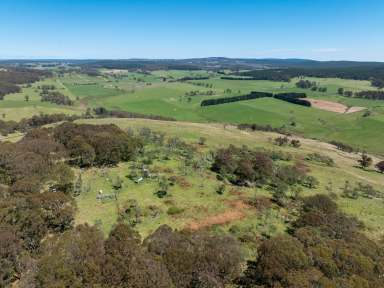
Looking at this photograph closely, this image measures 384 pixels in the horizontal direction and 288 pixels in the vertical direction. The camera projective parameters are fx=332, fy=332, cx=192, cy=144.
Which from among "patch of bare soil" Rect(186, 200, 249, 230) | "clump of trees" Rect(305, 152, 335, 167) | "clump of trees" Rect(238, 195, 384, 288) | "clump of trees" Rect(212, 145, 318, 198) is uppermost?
"clump of trees" Rect(238, 195, 384, 288)

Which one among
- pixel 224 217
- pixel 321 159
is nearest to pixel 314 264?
pixel 224 217

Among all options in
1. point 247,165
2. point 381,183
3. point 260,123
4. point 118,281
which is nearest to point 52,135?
point 247,165

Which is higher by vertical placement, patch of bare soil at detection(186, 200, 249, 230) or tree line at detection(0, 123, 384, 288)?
tree line at detection(0, 123, 384, 288)

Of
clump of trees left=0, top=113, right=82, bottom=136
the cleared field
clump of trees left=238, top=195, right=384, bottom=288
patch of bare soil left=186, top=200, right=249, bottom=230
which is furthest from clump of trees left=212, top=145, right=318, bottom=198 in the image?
clump of trees left=0, top=113, right=82, bottom=136

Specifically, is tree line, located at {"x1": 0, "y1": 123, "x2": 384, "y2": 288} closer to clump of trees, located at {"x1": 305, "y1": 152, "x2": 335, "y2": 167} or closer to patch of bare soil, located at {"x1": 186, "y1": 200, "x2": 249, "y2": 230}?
patch of bare soil, located at {"x1": 186, "y1": 200, "x2": 249, "y2": 230}

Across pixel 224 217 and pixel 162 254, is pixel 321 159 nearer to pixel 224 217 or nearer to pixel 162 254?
pixel 224 217

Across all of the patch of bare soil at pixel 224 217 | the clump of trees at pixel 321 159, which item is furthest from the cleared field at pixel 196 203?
the clump of trees at pixel 321 159

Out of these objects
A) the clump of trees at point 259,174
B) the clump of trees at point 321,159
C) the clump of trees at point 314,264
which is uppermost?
the clump of trees at point 314,264

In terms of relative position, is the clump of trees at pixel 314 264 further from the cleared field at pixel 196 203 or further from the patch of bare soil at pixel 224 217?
the cleared field at pixel 196 203
